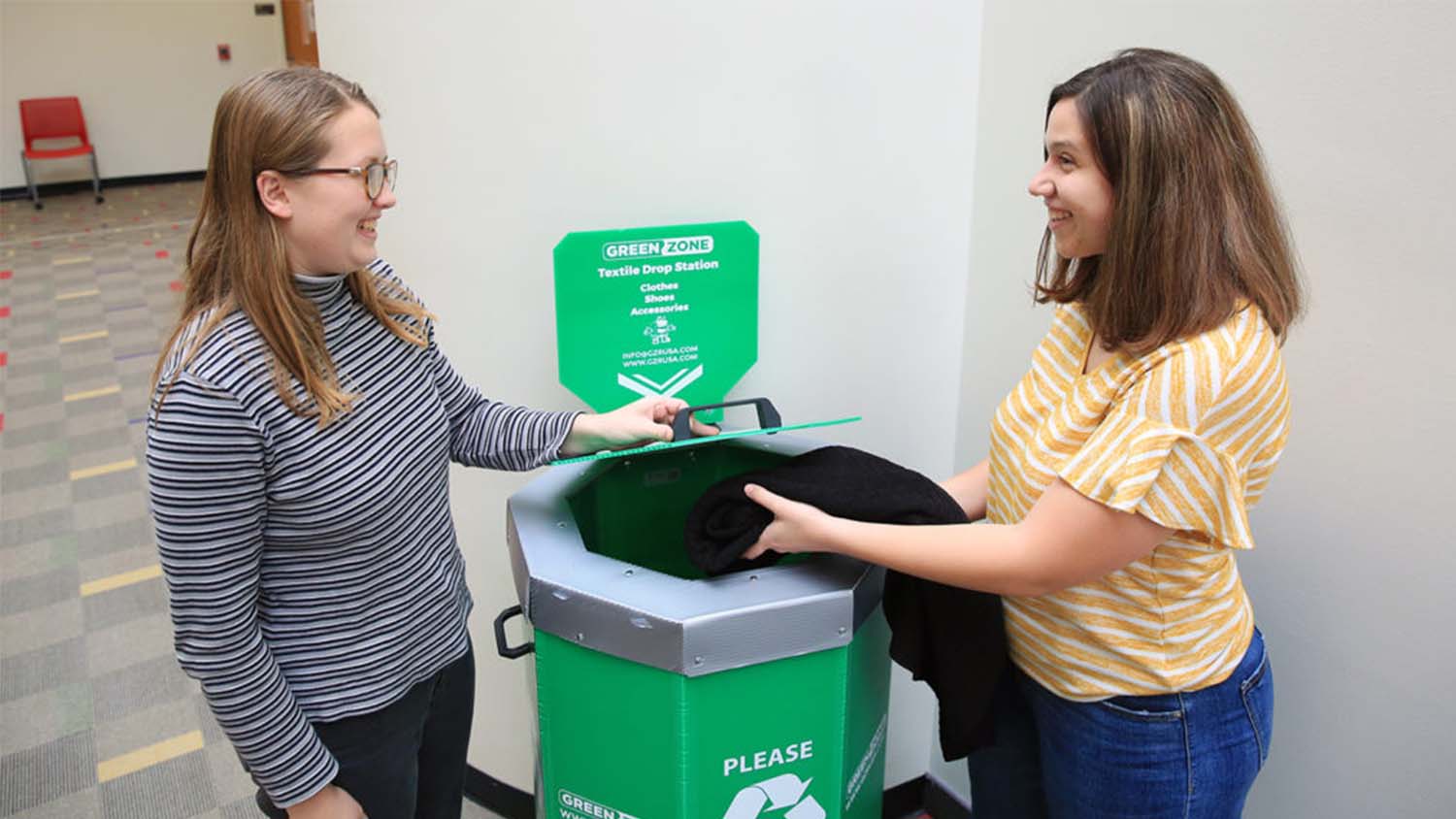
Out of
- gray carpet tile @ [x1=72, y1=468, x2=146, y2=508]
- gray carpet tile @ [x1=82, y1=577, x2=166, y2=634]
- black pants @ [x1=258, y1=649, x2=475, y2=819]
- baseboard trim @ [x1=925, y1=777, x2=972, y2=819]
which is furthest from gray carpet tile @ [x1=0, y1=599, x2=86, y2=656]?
baseboard trim @ [x1=925, y1=777, x2=972, y2=819]

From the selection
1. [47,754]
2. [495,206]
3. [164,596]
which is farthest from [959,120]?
[164,596]

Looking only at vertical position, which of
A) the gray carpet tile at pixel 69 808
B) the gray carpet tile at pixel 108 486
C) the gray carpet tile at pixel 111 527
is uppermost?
the gray carpet tile at pixel 108 486

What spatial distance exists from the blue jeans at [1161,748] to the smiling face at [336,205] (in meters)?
0.93

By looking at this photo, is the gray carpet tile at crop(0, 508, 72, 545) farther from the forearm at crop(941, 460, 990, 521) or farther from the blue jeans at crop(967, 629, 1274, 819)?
the blue jeans at crop(967, 629, 1274, 819)

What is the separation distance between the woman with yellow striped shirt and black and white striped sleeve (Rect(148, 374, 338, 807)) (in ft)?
1.81

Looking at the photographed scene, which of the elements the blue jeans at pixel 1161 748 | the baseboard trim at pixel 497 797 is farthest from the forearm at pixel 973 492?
the baseboard trim at pixel 497 797

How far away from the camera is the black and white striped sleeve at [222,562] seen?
1.00 metres

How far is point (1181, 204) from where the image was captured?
1.02m

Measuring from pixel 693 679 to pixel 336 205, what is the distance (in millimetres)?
642

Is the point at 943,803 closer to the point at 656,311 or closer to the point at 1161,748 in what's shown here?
the point at 1161,748

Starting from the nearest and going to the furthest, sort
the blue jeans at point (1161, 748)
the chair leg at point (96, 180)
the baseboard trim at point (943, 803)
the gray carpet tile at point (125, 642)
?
1. the blue jeans at point (1161, 748)
2. the baseboard trim at point (943, 803)
3. the gray carpet tile at point (125, 642)
4. the chair leg at point (96, 180)

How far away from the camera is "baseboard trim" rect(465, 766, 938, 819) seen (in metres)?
2.14

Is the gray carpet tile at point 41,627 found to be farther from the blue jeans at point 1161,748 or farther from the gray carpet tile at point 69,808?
the blue jeans at point 1161,748

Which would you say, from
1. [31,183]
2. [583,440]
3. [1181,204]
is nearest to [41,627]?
[583,440]
